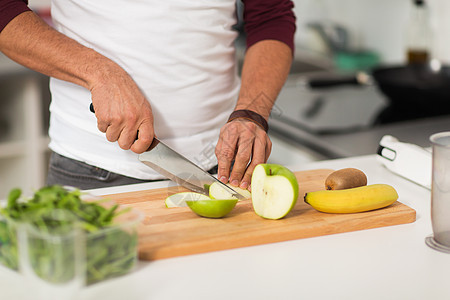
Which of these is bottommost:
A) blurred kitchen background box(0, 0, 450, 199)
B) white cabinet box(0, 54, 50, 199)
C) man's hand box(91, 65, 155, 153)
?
white cabinet box(0, 54, 50, 199)

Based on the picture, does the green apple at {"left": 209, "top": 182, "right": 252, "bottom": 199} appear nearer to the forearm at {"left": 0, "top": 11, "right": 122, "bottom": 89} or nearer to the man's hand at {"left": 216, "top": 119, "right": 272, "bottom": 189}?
the man's hand at {"left": 216, "top": 119, "right": 272, "bottom": 189}

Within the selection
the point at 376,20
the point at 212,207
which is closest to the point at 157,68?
the point at 212,207

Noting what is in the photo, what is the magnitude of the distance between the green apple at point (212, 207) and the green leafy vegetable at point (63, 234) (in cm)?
19

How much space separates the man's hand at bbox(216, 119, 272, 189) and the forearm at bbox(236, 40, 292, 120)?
0.32 feet

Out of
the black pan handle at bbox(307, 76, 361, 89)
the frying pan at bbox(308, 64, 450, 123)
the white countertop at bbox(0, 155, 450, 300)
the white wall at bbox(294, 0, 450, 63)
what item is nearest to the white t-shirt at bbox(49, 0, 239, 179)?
the white countertop at bbox(0, 155, 450, 300)

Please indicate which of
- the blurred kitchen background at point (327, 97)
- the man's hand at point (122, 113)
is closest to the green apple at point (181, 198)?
the man's hand at point (122, 113)

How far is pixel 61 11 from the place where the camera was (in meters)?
1.33

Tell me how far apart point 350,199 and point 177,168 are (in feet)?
1.14

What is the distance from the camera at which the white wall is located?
8.89 feet

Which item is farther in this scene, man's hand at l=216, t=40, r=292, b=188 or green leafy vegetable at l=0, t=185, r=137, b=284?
man's hand at l=216, t=40, r=292, b=188

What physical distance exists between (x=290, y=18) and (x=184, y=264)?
800 mm

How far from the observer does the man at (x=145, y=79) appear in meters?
1.20

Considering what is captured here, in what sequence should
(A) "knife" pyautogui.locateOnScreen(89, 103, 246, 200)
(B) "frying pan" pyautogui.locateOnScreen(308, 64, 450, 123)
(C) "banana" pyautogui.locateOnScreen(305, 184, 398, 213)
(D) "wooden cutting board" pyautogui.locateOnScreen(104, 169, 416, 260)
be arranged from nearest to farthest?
(D) "wooden cutting board" pyautogui.locateOnScreen(104, 169, 416, 260) < (C) "banana" pyautogui.locateOnScreen(305, 184, 398, 213) < (A) "knife" pyautogui.locateOnScreen(89, 103, 246, 200) < (B) "frying pan" pyautogui.locateOnScreen(308, 64, 450, 123)

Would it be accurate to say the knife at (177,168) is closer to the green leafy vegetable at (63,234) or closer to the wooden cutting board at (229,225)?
the wooden cutting board at (229,225)
